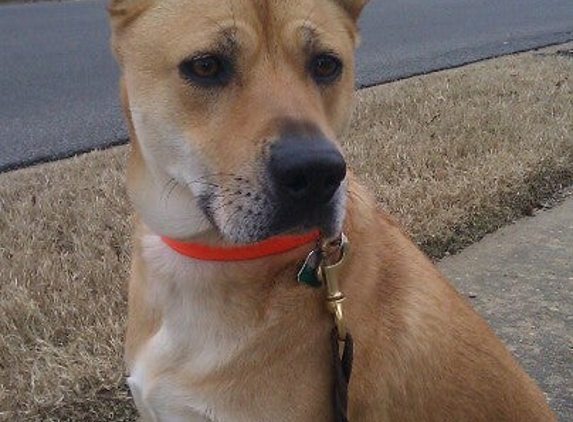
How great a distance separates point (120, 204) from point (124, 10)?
206 cm

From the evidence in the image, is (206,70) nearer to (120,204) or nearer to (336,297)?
(336,297)

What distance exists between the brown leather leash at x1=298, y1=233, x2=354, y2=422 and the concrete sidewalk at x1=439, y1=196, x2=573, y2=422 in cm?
135

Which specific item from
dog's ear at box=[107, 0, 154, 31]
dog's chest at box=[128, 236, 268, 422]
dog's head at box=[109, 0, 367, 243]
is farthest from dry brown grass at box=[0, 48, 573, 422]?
dog's ear at box=[107, 0, 154, 31]

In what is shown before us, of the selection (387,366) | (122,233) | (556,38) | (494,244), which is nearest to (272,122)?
(387,366)

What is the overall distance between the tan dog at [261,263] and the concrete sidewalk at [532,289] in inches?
37.8

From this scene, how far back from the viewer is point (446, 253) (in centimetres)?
434

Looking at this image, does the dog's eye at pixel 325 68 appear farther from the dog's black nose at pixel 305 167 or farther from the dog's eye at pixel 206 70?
the dog's black nose at pixel 305 167

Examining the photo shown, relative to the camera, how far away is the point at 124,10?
2.48 metres

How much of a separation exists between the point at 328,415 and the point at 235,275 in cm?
47

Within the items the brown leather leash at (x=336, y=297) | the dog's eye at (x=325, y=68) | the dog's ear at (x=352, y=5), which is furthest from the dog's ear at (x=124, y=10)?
the brown leather leash at (x=336, y=297)

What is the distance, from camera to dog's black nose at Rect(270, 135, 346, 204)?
2061 millimetres

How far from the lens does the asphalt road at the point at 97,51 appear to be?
6.34 metres

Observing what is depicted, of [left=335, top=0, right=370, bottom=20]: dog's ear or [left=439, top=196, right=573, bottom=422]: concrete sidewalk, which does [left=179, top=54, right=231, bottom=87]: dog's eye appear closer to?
[left=335, top=0, right=370, bottom=20]: dog's ear

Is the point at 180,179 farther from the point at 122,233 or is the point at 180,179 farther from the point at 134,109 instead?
the point at 122,233
